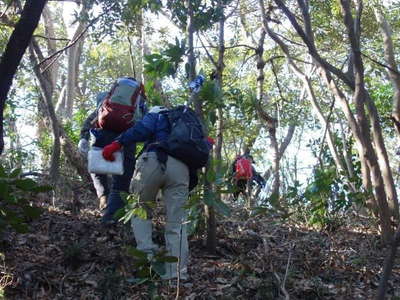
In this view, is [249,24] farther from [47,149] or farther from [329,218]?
[329,218]

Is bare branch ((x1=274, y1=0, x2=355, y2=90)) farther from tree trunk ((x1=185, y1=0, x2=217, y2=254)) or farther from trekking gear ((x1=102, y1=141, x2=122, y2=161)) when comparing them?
trekking gear ((x1=102, y1=141, x2=122, y2=161))

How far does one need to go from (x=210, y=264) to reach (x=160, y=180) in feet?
3.47

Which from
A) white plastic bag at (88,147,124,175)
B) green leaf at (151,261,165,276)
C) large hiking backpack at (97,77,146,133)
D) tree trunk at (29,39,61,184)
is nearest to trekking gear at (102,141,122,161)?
white plastic bag at (88,147,124,175)

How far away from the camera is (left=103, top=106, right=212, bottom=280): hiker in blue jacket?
5.05 meters

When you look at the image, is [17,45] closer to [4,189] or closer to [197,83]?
[4,189]

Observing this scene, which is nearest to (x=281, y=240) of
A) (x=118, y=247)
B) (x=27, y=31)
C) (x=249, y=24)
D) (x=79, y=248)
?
(x=118, y=247)

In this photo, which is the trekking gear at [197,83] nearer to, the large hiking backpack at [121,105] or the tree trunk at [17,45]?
the large hiking backpack at [121,105]

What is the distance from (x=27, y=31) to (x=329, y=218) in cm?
386

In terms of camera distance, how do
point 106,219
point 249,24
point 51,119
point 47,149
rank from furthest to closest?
1. point 249,24
2. point 47,149
3. point 51,119
4. point 106,219

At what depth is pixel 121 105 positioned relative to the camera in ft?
19.4

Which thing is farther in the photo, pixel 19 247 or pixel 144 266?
pixel 19 247

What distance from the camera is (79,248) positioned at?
5.34 m

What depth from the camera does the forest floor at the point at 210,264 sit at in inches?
190

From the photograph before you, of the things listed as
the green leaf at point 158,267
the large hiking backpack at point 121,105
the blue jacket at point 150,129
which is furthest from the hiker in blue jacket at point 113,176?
the green leaf at point 158,267
